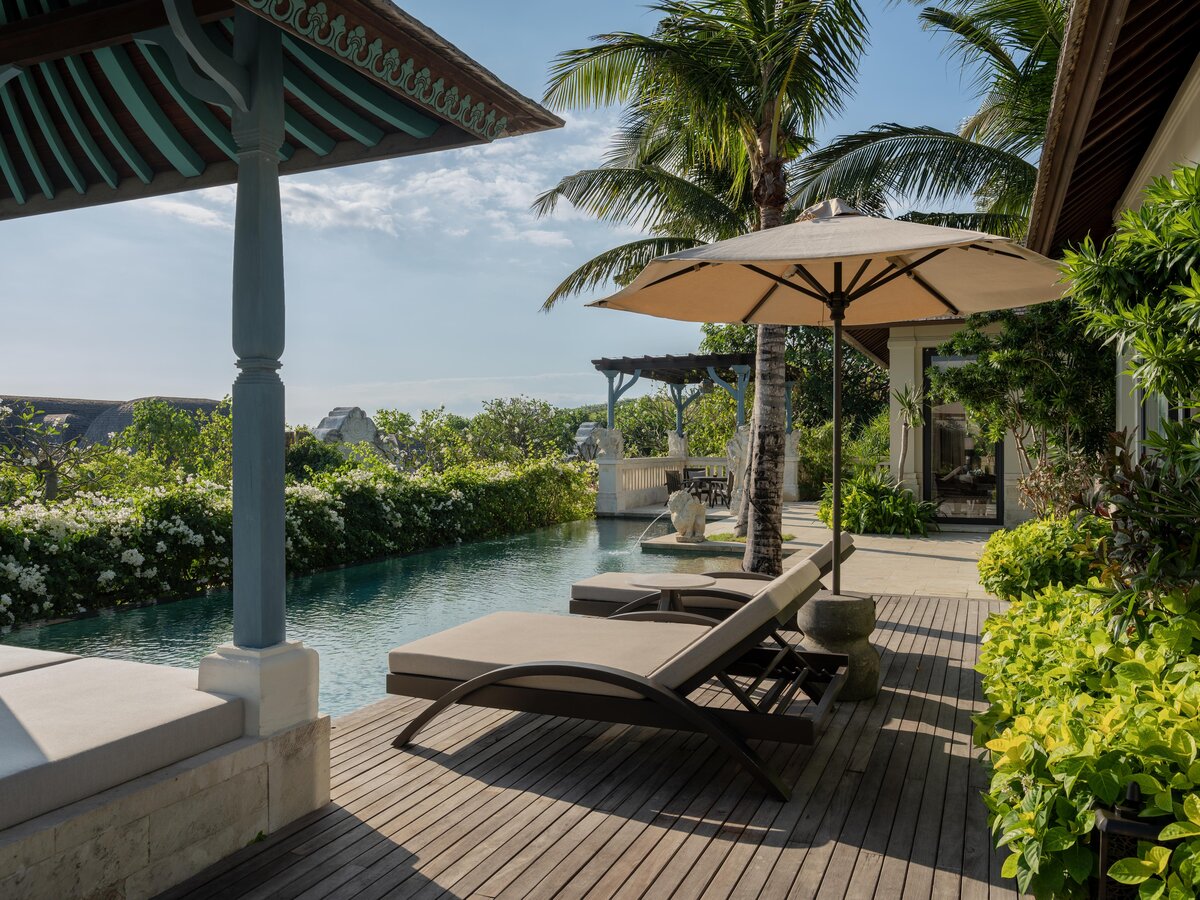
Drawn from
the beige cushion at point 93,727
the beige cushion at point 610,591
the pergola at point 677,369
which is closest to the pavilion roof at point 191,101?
the beige cushion at point 93,727

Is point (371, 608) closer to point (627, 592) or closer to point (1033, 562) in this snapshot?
point (627, 592)

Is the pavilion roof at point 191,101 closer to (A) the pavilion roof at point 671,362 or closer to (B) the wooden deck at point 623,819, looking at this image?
(B) the wooden deck at point 623,819

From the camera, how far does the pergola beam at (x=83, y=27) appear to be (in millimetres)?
3182

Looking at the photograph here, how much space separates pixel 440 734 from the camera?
13.9 ft

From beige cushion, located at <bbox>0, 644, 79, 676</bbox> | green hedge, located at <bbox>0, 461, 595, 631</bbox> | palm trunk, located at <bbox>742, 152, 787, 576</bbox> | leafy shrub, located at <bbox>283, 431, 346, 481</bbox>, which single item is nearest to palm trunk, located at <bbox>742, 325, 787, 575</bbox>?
palm trunk, located at <bbox>742, 152, 787, 576</bbox>

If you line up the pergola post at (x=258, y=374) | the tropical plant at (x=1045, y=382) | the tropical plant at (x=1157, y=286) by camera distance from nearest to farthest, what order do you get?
1. the tropical plant at (x=1157, y=286)
2. the pergola post at (x=258, y=374)
3. the tropical plant at (x=1045, y=382)

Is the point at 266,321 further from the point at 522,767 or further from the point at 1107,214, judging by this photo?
the point at 1107,214

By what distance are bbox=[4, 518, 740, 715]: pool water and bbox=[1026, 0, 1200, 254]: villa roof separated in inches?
203

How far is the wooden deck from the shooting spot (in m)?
2.78

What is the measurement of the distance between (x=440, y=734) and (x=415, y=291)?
38434mm

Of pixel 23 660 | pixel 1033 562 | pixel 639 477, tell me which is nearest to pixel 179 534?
pixel 23 660

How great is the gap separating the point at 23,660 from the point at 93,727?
1021 mm

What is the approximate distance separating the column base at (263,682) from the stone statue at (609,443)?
1520 centimetres

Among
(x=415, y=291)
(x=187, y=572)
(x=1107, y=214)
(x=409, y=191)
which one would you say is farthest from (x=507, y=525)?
(x=415, y=291)
